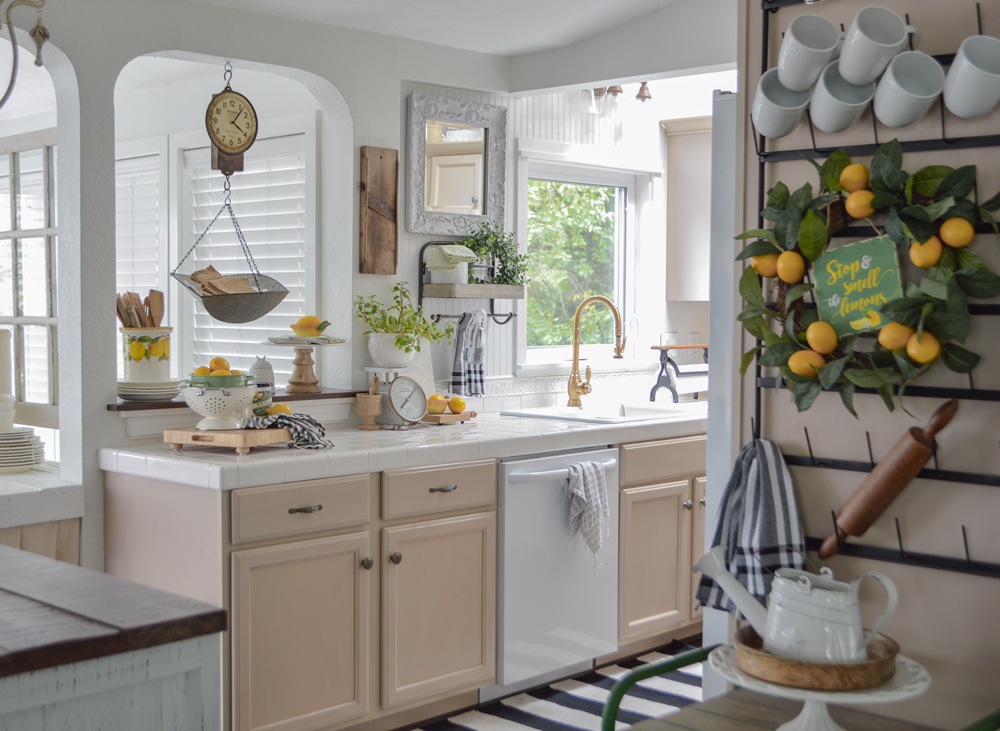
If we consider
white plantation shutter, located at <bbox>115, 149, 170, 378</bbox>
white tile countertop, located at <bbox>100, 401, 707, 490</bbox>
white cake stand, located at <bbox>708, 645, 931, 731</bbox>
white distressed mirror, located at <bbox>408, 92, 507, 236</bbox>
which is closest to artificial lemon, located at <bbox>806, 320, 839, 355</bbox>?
white cake stand, located at <bbox>708, 645, 931, 731</bbox>

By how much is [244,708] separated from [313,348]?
1.40 m

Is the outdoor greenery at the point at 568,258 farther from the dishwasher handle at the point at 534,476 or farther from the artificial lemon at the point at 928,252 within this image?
the artificial lemon at the point at 928,252

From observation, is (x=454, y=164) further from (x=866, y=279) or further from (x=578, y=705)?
(x=866, y=279)

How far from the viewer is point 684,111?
491 cm

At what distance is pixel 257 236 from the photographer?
4.05 m

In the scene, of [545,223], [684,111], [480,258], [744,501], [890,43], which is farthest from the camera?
[684,111]

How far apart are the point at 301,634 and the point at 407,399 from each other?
3.32 feet

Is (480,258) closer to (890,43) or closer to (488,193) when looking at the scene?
(488,193)

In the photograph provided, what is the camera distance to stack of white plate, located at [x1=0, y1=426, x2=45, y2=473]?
3.29 meters

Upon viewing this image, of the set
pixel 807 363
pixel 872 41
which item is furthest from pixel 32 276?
pixel 872 41

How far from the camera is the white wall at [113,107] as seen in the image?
3.04 m

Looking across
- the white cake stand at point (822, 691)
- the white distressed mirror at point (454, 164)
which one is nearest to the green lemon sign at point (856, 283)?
the white cake stand at point (822, 691)

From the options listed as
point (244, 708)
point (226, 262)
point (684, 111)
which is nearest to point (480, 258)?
point (226, 262)

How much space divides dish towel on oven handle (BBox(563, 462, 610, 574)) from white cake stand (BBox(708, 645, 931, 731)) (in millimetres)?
1981
